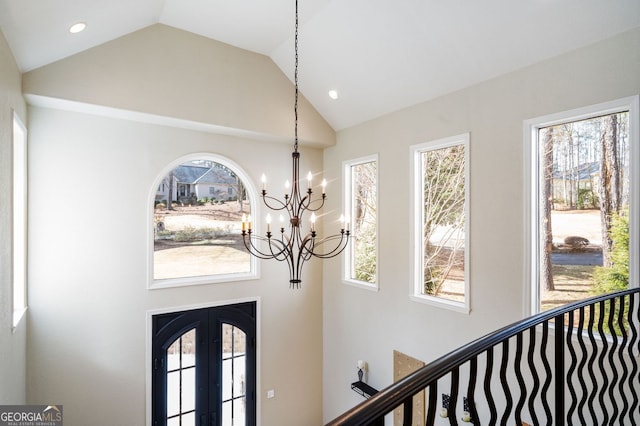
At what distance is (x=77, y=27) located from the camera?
3156 millimetres

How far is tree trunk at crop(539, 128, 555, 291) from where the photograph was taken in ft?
10.6

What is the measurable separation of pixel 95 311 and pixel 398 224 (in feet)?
12.5

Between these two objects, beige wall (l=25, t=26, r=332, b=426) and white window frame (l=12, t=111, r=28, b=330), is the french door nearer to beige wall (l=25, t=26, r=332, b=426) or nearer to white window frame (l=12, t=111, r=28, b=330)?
beige wall (l=25, t=26, r=332, b=426)

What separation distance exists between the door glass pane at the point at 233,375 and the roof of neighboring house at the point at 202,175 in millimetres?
2071

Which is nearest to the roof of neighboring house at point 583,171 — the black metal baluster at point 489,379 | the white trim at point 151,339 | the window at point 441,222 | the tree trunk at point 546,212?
the tree trunk at point 546,212

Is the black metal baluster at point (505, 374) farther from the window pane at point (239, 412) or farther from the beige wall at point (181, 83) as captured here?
the window pane at point (239, 412)

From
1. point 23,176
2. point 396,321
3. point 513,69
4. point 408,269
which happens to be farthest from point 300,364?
point 513,69

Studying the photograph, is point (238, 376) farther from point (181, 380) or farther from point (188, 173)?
point (188, 173)

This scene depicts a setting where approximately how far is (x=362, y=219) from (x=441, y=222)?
142cm

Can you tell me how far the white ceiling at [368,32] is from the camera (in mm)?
2770

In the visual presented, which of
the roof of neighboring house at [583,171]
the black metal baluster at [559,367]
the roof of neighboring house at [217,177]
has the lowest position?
the black metal baluster at [559,367]

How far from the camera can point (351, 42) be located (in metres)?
3.97

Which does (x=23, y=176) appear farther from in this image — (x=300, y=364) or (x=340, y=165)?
(x=300, y=364)

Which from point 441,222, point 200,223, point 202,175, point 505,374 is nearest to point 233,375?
point 200,223
